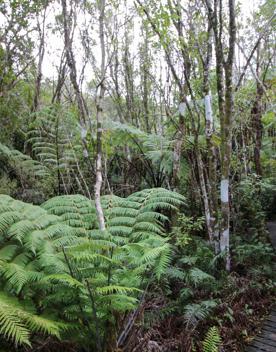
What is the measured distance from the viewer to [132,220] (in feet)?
11.0

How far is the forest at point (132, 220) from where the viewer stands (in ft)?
7.99

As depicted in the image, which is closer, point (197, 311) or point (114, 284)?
point (114, 284)

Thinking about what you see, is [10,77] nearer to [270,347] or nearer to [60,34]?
[60,34]

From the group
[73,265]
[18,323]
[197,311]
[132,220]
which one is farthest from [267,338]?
[18,323]

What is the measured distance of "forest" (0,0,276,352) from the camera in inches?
95.9

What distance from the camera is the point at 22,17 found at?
23.9 ft

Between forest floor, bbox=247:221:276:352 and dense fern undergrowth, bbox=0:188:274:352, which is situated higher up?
dense fern undergrowth, bbox=0:188:274:352

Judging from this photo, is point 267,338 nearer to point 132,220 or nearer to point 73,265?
point 132,220

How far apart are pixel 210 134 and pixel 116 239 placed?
96.9 inches

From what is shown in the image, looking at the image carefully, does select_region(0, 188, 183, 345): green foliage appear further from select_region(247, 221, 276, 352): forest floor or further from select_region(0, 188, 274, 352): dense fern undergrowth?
select_region(247, 221, 276, 352): forest floor

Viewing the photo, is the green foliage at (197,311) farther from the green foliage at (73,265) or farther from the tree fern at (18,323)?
the tree fern at (18,323)

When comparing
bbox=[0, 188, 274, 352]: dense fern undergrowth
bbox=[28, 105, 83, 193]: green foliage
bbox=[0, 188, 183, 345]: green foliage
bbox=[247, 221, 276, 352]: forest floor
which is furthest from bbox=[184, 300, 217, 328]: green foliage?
bbox=[28, 105, 83, 193]: green foliage

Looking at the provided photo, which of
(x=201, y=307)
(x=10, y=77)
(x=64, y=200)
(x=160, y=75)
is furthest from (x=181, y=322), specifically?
(x=160, y=75)

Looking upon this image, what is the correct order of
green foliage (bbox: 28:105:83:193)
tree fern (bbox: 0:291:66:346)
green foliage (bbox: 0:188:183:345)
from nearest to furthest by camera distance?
tree fern (bbox: 0:291:66:346) < green foliage (bbox: 0:188:183:345) < green foliage (bbox: 28:105:83:193)
